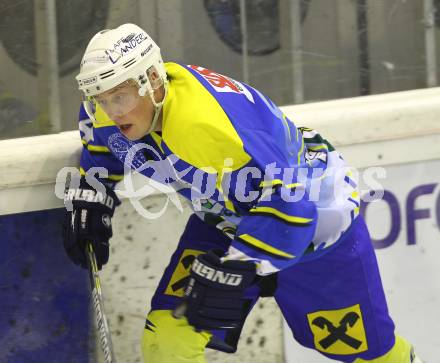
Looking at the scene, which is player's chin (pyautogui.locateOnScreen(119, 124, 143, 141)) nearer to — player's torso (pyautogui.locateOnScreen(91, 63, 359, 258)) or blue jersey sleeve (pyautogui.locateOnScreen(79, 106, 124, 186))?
player's torso (pyautogui.locateOnScreen(91, 63, 359, 258))

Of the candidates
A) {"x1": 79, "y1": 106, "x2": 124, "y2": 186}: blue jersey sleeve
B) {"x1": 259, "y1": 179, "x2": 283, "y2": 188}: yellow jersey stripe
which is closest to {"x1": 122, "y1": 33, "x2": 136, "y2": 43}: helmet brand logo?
{"x1": 79, "y1": 106, "x2": 124, "y2": 186}: blue jersey sleeve

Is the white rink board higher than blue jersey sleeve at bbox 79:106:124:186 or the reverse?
the reverse

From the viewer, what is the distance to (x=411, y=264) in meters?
3.76

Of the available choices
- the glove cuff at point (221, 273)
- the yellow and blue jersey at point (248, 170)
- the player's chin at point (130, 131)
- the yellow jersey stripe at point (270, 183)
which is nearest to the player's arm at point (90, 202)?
the yellow and blue jersey at point (248, 170)

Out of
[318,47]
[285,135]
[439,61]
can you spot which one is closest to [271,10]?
[318,47]

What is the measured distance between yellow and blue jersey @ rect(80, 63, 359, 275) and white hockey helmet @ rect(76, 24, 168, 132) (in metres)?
0.07

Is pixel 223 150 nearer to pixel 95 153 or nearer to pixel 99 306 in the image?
pixel 95 153

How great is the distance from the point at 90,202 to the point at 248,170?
2.20 feet

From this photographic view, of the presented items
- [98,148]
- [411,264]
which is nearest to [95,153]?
[98,148]

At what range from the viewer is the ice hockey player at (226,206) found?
279cm

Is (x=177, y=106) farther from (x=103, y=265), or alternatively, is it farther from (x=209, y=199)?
(x=103, y=265)

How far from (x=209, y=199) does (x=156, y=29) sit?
81cm

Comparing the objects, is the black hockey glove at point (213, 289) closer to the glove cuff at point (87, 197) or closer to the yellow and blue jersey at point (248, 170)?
the yellow and blue jersey at point (248, 170)

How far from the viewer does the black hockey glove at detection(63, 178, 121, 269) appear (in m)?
3.25
